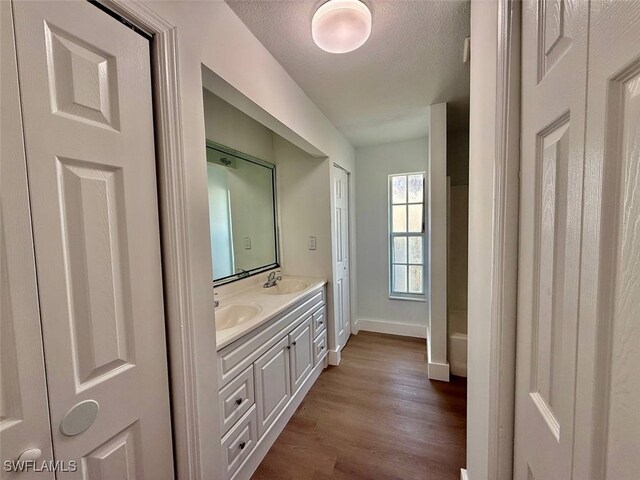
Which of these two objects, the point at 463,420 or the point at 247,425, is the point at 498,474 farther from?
the point at 463,420

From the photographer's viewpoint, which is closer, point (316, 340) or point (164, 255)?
point (164, 255)

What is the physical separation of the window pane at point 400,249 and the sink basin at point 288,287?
1.52 meters

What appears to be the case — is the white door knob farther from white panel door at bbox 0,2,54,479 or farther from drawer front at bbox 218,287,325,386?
drawer front at bbox 218,287,325,386

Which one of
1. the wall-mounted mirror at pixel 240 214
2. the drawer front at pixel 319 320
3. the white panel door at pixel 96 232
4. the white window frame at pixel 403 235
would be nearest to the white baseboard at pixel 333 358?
the drawer front at pixel 319 320

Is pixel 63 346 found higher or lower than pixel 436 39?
lower

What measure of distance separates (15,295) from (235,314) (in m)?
1.30

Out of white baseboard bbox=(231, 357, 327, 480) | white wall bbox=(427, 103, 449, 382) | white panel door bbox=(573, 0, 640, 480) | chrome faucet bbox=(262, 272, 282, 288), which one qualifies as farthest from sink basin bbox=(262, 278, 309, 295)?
white panel door bbox=(573, 0, 640, 480)

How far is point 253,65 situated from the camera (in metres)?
1.40

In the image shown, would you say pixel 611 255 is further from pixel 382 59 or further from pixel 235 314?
pixel 235 314

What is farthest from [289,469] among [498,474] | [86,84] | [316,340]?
[86,84]

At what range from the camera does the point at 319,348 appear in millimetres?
2471

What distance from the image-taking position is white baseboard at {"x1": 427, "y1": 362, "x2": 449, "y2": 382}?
94.3 inches

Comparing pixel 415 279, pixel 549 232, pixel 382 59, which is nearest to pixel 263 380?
pixel 549 232

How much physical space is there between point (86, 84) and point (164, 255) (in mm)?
527
